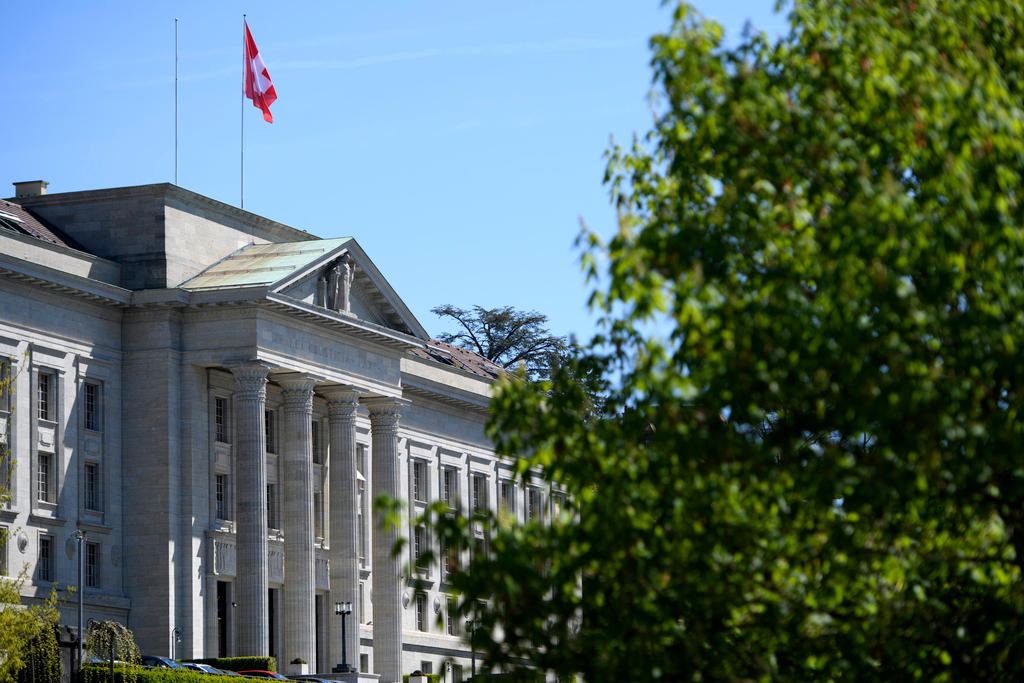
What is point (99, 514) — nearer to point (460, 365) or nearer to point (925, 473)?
point (460, 365)

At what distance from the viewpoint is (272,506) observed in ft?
281

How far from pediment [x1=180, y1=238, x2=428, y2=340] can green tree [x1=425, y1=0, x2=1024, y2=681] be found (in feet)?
190

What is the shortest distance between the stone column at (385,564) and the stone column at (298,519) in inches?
297

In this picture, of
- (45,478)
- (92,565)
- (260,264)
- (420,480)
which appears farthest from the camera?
(420,480)

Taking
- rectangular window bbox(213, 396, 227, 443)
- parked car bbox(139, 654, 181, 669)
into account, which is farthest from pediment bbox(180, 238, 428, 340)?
parked car bbox(139, 654, 181, 669)

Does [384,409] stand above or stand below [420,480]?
above

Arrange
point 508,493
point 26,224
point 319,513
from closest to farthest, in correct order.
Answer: point 26,224, point 319,513, point 508,493

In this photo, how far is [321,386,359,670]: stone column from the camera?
88.2 metres

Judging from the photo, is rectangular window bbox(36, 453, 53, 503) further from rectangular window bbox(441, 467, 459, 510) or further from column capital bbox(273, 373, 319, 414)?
rectangular window bbox(441, 467, 459, 510)

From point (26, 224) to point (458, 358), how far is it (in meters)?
42.2

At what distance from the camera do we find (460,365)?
114688mm

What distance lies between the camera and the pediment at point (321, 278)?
268 feet

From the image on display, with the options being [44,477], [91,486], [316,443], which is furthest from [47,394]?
[316,443]

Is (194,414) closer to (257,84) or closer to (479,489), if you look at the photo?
(257,84)
